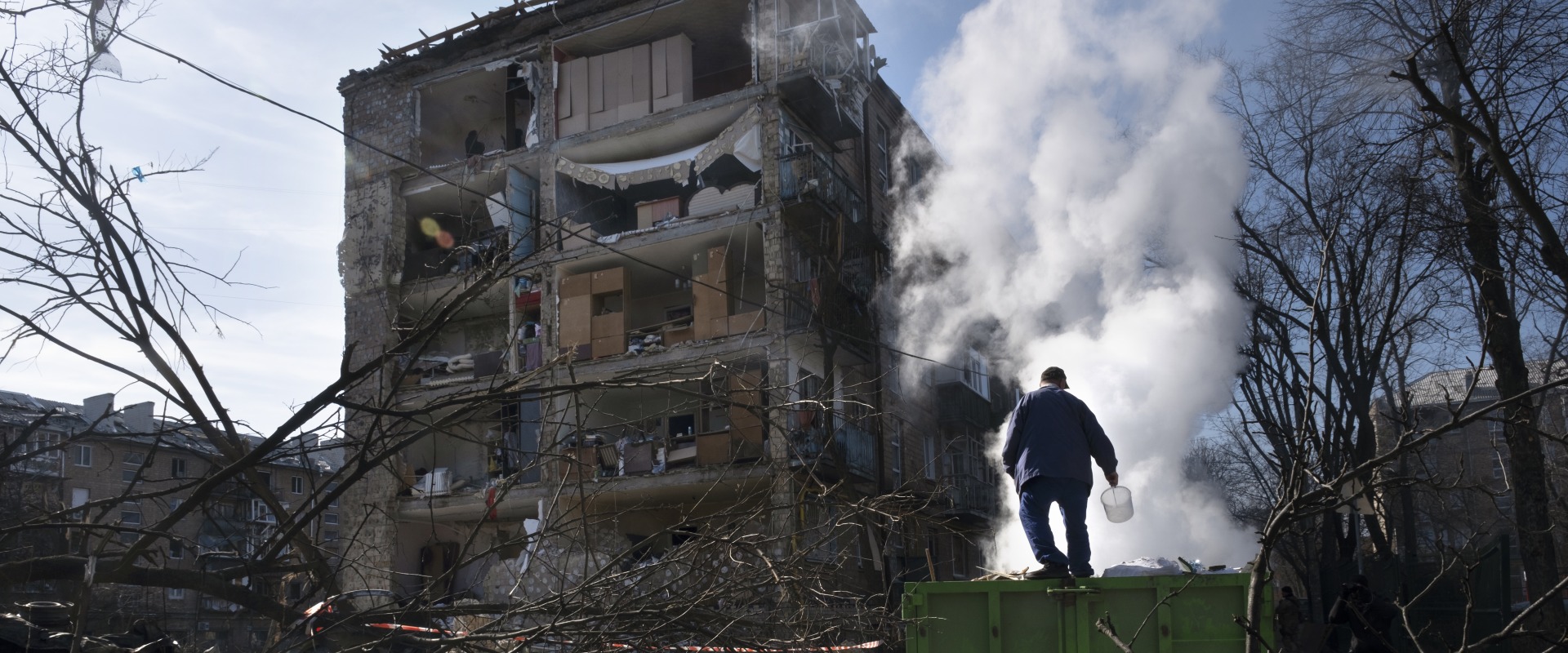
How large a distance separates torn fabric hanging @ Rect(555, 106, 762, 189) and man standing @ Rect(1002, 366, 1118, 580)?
15.6m

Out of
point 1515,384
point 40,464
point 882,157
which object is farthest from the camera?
point 882,157

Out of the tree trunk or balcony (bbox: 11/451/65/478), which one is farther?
the tree trunk

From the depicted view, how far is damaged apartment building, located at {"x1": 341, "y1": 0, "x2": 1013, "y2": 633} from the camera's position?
2159 cm

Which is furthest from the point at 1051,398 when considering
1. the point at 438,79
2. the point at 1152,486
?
the point at 438,79

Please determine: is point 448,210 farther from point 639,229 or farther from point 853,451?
point 853,451

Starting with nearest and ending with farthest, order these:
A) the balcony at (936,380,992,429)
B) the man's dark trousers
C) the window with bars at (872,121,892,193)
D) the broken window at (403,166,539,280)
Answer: the man's dark trousers, the broken window at (403,166,539,280), the window with bars at (872,121,892,193), the balcony at (936,380,992,429)

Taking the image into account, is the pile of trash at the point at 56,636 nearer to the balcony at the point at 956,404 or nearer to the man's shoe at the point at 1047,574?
the man's shoe at the point at 1047,574

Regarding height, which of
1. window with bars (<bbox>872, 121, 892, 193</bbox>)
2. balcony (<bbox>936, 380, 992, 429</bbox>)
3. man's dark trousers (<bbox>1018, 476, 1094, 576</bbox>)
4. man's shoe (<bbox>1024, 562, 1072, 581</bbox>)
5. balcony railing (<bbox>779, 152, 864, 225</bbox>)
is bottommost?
man's shoe (<bbox>1024, 562, 1072, 581</bbox>)

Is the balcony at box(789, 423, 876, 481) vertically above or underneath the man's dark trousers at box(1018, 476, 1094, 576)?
above

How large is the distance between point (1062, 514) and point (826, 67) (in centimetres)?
1733

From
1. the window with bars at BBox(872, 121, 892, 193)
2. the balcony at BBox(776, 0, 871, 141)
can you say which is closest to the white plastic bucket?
the balcony at BBox(776, 0, 871, 141)

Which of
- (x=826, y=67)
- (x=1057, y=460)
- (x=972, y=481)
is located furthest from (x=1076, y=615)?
(x=972, y=481)

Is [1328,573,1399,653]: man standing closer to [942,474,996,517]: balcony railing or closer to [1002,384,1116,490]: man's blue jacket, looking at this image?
[1002,384,1116,490]: man's blue jacket

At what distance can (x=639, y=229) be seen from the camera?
22.9m
